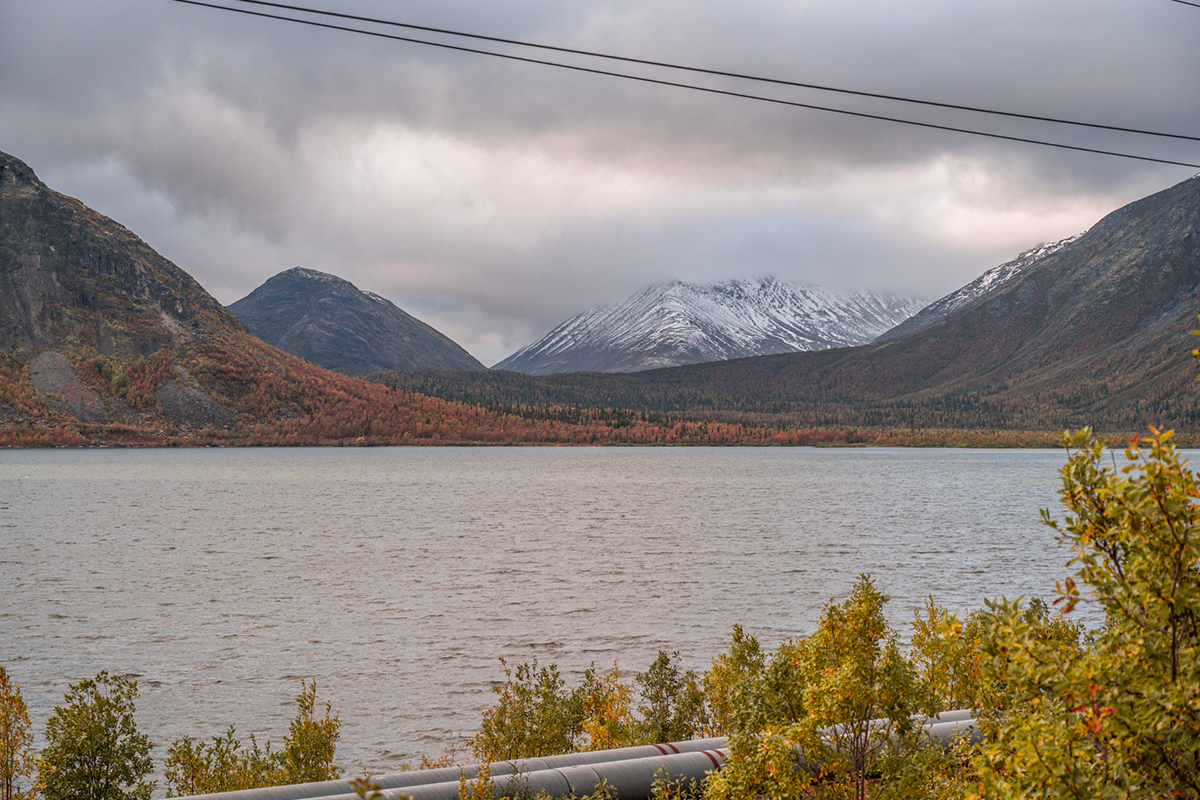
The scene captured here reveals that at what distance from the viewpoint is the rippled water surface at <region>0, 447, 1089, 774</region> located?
1088 inches

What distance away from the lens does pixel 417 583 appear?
49.8 meters

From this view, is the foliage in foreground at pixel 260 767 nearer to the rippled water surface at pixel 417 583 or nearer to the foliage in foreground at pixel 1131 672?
the rippled water surface at pixel 417 583

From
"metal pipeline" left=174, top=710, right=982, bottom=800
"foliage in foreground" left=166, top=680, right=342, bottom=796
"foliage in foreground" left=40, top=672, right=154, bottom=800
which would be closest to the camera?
"metal pipeline" left=174, top=710, right=982, bottom=800

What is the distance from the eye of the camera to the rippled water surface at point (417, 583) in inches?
1088

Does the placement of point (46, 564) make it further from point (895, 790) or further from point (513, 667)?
point (895, 790)

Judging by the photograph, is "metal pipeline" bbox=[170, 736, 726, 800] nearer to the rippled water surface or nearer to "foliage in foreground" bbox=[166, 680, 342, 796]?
"foliage in foreground" bbox=[166, 680, 342, 796]

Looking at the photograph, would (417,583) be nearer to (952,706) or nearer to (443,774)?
(952,706)

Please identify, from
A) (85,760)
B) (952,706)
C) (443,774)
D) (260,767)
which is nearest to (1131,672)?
(443,774)

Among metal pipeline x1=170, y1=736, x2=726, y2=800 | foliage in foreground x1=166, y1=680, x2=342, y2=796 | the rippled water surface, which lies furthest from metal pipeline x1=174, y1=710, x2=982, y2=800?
the rippled water surface

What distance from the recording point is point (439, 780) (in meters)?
12.2

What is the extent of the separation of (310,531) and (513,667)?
53.1 meters

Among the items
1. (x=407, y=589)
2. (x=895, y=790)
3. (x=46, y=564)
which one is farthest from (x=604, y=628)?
(x=46, y=564)

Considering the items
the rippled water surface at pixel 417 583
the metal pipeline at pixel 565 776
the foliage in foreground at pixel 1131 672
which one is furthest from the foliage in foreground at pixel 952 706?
the rippled water surface at pixel 417 583

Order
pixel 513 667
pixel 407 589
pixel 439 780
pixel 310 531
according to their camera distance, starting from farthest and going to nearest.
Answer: pixel 310 531, pixel 407 589, pixel 513 667, pixel 439 780
